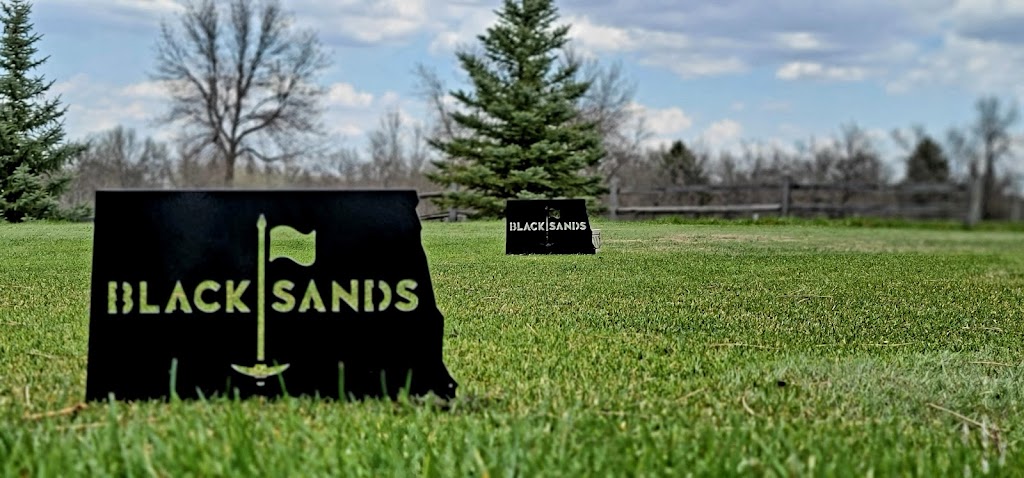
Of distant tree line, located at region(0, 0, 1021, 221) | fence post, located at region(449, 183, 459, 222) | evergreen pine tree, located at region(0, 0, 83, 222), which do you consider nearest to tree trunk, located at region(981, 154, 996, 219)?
distant tree line, located at region(0, 0, 1021, 221)

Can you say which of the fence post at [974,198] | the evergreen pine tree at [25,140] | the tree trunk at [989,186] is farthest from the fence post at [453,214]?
the tree trunk at [989,186]

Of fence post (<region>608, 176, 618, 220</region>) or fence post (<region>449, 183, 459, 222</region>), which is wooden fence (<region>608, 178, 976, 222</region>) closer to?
fence post (<region>608, 176, 618, 220</region>)

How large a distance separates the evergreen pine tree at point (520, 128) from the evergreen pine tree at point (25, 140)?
4.62 metres

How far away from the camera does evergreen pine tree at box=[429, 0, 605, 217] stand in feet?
36.3

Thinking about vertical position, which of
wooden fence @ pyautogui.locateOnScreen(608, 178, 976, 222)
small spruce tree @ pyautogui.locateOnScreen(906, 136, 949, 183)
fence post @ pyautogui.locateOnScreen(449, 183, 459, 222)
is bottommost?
fence post @ pyautogui.locateOnScreen(449, 183, 459, 222)

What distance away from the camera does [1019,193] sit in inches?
136

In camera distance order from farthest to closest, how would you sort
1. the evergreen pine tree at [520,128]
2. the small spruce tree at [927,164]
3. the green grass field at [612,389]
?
the evergreen pine tree at [520,128], the small spruce tree at [927,164], the green grass field at [612,389]

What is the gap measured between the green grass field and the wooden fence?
0.37 m

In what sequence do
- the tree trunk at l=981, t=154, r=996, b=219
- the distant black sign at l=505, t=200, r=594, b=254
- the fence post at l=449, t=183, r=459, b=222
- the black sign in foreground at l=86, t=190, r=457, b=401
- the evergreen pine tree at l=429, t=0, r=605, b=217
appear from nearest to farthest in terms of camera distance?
the black sign in foreground at l=86, t=190, r=457, b=401 < the tree trunk at l=981, t=154, r=996, b=219 < the distant black sign at l=505, t=200, r=594, b=254 < the fence post at l=449, t=183, r=459, b=222 < the evergreen pine tree at l=429, t=0, r=605, b=217

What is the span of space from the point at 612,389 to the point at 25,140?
3612 millimetres

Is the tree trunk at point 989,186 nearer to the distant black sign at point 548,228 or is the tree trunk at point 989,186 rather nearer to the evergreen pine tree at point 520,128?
the distant black sign at point 548,228

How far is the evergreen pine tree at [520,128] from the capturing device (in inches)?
435

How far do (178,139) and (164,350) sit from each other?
3865 mm

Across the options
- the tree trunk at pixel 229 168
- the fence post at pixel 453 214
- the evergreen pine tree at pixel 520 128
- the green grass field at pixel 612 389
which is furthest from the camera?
the evergreen pine tree at pixel 520 128
